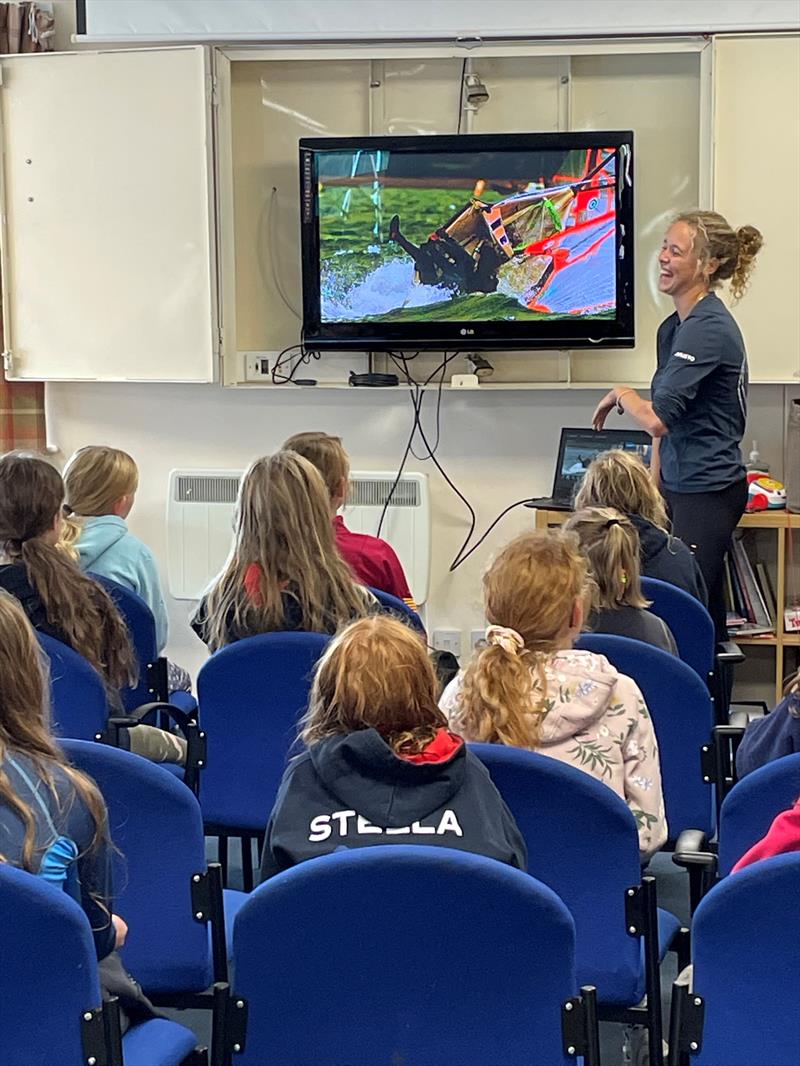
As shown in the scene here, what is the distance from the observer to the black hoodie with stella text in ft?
5.26

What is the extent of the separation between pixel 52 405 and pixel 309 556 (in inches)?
107

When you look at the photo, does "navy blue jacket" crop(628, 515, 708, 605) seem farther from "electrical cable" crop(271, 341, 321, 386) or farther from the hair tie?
"electrical cable" crop(271, 341, 321, 386)

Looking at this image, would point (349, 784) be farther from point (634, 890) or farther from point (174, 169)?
point (174, 169)

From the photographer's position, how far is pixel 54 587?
2.78 meters

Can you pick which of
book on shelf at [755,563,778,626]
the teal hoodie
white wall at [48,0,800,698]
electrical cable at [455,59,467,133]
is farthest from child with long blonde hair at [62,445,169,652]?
book on shelf at [755,563,778,626]

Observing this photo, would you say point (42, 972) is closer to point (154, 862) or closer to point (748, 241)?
point (154, 862)

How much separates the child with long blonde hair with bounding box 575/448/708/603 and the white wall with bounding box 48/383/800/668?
1694 mm

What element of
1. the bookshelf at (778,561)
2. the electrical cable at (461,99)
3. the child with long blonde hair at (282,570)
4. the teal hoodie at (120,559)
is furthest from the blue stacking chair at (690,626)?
the electrical cable at (461,99)

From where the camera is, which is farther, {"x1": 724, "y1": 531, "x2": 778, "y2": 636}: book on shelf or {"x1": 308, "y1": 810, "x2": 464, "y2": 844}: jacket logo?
{"x1": 724, "y1": 531, "x2": 778, "y2": 636}: book on shelf

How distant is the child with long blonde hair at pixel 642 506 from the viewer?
319 cm

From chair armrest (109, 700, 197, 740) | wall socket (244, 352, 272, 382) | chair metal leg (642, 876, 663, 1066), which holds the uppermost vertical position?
wall socket (244, 352, 272, 382)

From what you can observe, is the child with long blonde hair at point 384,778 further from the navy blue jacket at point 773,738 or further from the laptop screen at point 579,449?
the laptop screen at point 579,449

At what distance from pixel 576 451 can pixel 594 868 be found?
3074 mm

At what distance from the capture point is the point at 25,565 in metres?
2.81
